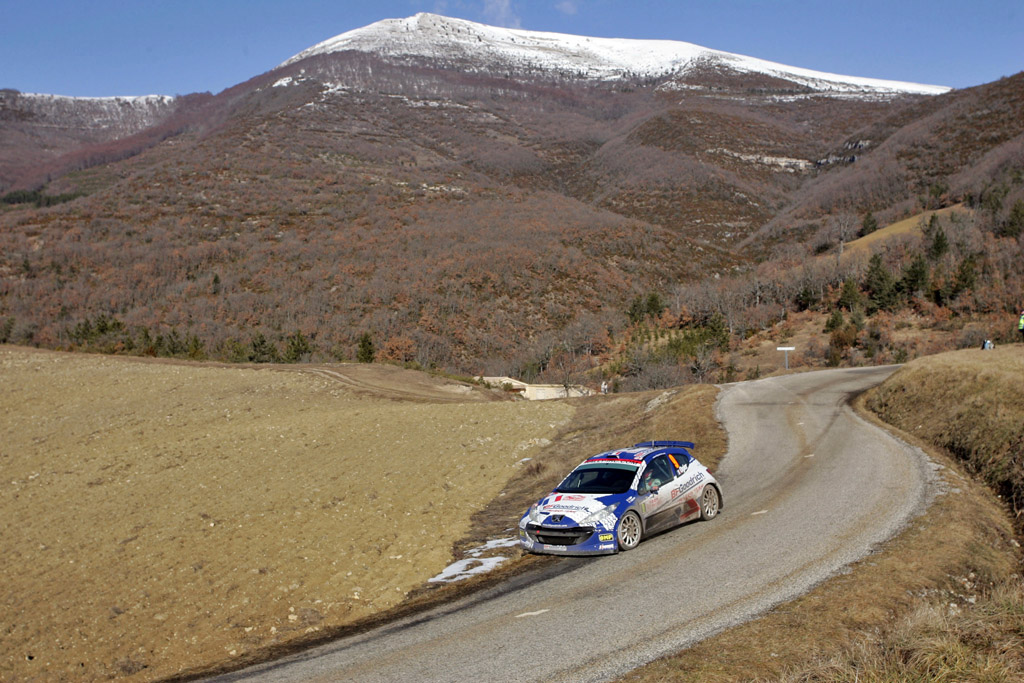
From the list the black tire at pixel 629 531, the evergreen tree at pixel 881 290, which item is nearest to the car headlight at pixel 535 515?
the black tire at pixel 629 531

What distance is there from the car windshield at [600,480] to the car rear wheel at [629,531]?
0.45 metres

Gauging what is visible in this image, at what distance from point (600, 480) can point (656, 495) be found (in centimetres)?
101

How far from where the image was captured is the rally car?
11.6 m

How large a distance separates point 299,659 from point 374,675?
173cm

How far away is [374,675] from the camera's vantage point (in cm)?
793

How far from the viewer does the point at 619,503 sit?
11820 mm

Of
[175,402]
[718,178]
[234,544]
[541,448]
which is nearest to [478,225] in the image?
[718,178]

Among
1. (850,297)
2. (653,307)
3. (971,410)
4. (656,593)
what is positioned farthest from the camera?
(653,307)

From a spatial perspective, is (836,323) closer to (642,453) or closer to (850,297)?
(850,297)

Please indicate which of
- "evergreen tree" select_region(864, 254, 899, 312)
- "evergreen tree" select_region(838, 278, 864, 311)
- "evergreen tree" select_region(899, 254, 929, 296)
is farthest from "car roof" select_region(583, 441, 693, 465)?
"evergreen tree" select_region(899, 254, 929, 296)

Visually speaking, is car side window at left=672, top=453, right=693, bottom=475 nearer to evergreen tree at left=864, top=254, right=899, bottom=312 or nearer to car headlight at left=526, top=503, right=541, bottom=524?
car headlight at left=526, top=503, right=541, bottom=524

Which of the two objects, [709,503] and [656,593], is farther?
[709,503]

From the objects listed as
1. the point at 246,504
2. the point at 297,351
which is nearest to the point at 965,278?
the point at 297,351

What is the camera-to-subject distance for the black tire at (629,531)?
460 inches
